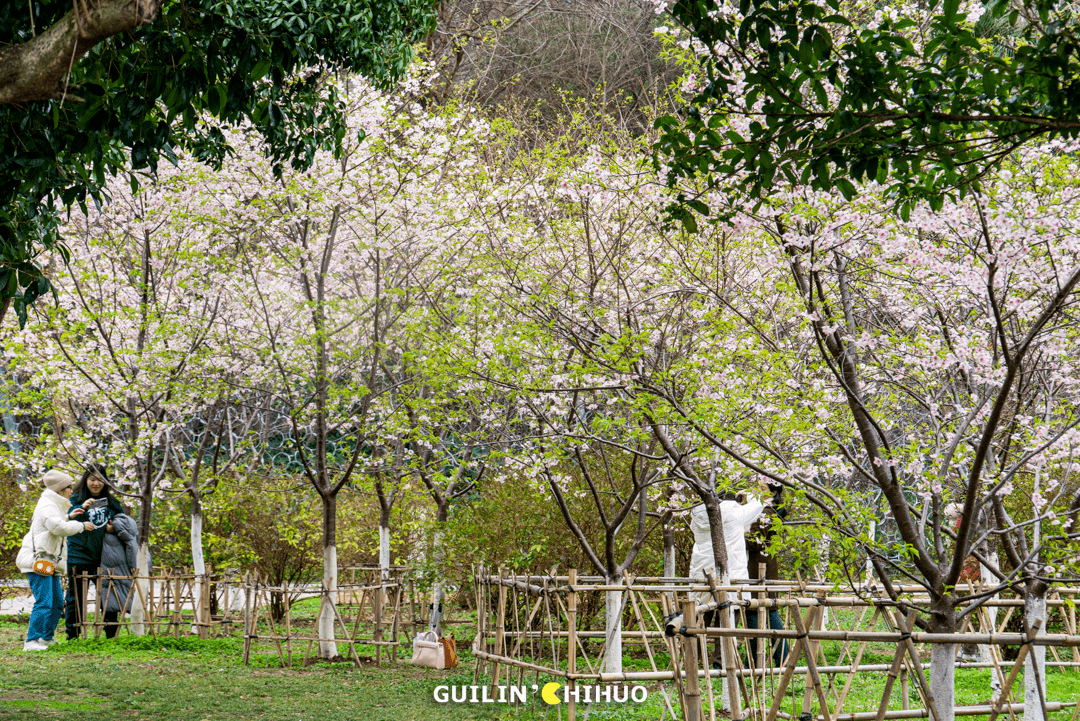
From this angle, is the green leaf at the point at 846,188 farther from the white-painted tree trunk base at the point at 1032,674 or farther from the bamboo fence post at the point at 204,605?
the bamboo fence post at the point at 204,605

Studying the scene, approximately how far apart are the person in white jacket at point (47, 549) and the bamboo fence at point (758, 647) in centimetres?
434

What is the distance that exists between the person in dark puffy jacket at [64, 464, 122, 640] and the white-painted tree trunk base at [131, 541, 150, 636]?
0.46 meters

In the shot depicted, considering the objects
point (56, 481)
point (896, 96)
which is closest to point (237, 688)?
point (56, 481)

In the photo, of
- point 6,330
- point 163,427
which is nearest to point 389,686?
point 163,427

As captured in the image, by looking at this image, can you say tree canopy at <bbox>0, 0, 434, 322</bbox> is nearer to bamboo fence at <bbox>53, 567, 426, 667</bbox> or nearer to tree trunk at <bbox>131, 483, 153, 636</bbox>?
bamboo fence at <bbox>53, 567, 426, 667</bbox>

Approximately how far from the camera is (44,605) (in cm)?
902

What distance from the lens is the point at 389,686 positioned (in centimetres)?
784

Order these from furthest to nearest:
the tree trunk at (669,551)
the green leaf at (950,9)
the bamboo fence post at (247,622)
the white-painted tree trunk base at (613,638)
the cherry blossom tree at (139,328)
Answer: the tree trunk at (669,551)
the cherry blossom tree at (139,328)
the bamboo fence post at (247,622)
the white-painted tree trunk base at (613,638)
the green leaf at (950,9)

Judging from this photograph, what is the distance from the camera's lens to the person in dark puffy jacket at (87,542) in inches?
388

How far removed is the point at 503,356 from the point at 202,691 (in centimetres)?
378

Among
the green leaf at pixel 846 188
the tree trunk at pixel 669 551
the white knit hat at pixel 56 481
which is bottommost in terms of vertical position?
the tree trunk at pixel 669 551

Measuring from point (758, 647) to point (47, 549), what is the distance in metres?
6.92

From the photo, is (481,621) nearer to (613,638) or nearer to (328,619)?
(613,638)

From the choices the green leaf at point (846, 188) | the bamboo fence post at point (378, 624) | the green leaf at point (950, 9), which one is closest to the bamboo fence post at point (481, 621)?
the bamboo fence post at point (378, 624)
